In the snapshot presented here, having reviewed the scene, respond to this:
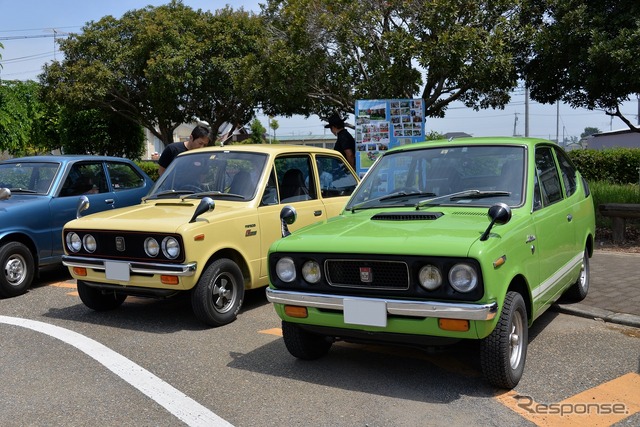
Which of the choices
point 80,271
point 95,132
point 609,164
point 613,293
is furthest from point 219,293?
point 95,132

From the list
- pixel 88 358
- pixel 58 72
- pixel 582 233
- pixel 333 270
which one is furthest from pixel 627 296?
pixel 58 72

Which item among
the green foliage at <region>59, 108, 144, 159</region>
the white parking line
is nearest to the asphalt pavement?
the white parking line

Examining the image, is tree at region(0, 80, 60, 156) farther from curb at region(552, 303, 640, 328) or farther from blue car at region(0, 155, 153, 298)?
curb at region(552, 303, 640, 328)

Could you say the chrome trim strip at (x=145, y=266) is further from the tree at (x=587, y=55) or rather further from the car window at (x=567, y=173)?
the tree at (x=587, y=55)

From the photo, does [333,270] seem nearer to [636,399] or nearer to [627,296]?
[636,399]

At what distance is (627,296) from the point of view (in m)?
6.57

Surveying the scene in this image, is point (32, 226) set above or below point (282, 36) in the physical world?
below

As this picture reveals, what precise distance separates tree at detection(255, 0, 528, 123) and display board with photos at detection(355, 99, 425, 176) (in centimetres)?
221

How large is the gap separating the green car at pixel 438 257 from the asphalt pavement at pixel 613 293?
0.78 m

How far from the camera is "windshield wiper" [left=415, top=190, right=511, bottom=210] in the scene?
15.6ft

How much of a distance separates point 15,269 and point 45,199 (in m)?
0.96

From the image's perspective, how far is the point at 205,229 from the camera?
568 cm

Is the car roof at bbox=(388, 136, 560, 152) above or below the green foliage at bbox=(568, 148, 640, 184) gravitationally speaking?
above

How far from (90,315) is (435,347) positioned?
156 inches
